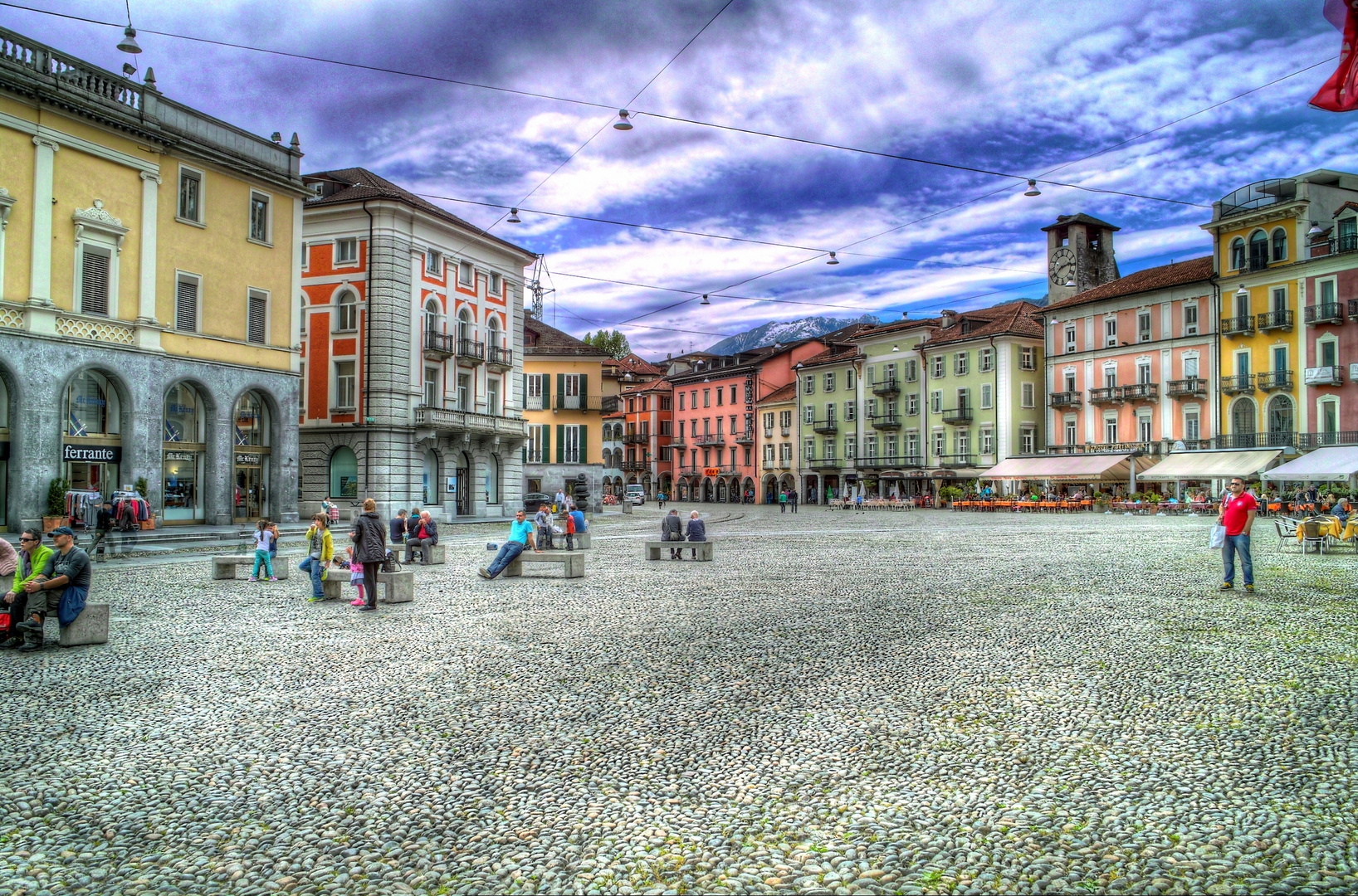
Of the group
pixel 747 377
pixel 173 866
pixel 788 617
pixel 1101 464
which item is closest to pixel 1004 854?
pixel 173 866

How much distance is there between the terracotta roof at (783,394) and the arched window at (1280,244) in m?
37.6

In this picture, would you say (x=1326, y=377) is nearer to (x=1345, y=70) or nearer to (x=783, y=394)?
(x=783, y=394)

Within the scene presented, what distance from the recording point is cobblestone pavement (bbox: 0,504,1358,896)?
14.6ft

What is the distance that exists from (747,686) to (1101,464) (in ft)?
165

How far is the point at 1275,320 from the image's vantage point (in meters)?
46.8

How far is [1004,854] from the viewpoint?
4.52 meters

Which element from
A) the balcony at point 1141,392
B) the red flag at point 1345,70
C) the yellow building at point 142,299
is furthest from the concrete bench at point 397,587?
the balcony at point 1141,392

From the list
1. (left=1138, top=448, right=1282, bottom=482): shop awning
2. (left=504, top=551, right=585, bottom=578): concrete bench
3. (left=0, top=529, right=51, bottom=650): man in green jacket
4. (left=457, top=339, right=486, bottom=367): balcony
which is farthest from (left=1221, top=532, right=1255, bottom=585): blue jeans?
(left=1138, top=448, right=1282, bottom=482): shop awning

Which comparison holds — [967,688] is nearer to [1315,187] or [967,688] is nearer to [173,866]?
[173,866]

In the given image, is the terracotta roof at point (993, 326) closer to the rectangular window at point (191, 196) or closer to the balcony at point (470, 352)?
the balcony at point (470, 352)

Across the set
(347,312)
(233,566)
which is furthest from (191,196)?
(233,566)

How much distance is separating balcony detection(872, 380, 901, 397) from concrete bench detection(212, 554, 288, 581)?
184 ft

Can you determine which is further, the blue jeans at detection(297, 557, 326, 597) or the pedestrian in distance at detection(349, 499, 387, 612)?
the blue jeans at detection(297, 557, 326, 597)

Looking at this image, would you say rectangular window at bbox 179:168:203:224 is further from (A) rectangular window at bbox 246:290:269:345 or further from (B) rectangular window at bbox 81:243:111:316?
(B) rectangular window at bbox 81:243:111:316
